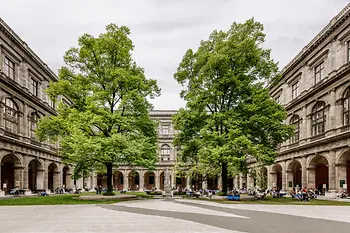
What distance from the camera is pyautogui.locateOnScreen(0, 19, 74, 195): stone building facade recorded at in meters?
36.1

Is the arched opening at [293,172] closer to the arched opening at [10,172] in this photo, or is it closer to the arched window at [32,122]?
Result: the arched opening at [10,172]

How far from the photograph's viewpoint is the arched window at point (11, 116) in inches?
1467

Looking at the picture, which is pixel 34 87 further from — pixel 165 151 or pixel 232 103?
pixel 165 151

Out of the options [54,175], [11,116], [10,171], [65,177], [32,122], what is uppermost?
[11,116]

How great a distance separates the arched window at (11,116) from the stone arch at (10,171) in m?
3.05

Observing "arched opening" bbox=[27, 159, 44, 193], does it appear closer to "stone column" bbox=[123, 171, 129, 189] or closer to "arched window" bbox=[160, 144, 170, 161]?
"stone column" bbox=[123, 171, 129, 189]

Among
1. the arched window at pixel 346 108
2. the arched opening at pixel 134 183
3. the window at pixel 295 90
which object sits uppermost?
the window at pixel 295 90

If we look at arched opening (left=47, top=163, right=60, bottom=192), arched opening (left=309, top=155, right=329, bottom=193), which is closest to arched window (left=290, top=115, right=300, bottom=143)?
arched opening (left=309, top=155, right=329, bottom=193)

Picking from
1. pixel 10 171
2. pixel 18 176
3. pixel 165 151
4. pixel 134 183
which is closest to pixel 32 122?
pixel 10 171

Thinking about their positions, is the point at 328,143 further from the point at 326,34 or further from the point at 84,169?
the point at 84,169

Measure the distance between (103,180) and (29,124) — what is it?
43.6 m

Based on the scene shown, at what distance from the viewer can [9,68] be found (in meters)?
38.1

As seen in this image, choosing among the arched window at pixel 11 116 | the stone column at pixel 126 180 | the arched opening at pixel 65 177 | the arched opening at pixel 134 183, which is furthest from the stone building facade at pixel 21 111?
the arched opening at pixel 134 183

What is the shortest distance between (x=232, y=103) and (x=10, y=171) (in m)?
30.6
